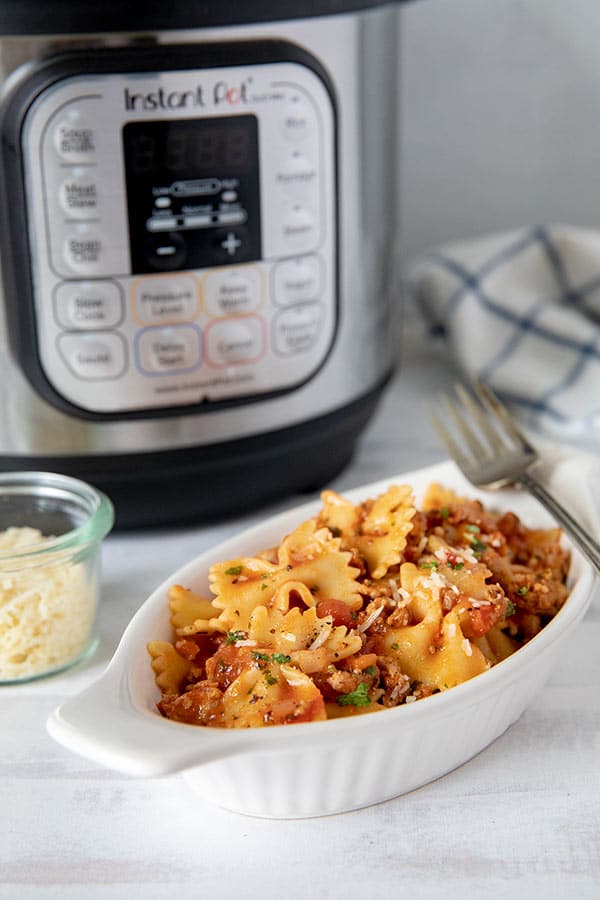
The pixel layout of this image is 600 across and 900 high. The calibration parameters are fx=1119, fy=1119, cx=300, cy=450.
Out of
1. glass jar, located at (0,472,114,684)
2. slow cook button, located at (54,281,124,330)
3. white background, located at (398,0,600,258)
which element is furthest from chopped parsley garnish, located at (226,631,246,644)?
white background, located at (398,0,600,258)

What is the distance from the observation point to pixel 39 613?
0.58m

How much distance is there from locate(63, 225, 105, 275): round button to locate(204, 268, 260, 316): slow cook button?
0.21 feet

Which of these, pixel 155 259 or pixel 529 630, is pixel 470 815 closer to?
pixel 529 630

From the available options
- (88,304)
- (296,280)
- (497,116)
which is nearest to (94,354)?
(88,304)

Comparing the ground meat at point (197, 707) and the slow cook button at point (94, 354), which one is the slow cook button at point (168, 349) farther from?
the ground meat at point (197, 707)

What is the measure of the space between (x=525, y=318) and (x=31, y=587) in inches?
20.5

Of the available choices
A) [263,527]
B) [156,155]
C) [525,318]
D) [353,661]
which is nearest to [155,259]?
[156,155]

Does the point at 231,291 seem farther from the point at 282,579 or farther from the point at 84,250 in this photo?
the point at 282,579

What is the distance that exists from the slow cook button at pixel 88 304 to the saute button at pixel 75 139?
0.07 metres

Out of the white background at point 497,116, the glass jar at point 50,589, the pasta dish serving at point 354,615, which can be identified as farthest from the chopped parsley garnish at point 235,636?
the white background at point 497,116

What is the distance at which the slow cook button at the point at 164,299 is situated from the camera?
64cm

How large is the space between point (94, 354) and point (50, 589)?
0.15m

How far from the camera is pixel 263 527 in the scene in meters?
0.60

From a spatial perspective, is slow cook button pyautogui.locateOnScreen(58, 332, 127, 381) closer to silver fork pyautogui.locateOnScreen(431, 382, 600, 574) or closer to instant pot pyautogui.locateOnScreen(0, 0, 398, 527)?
instant pot pyautogui.locateOnScreen(0, 0, 398, 527)
